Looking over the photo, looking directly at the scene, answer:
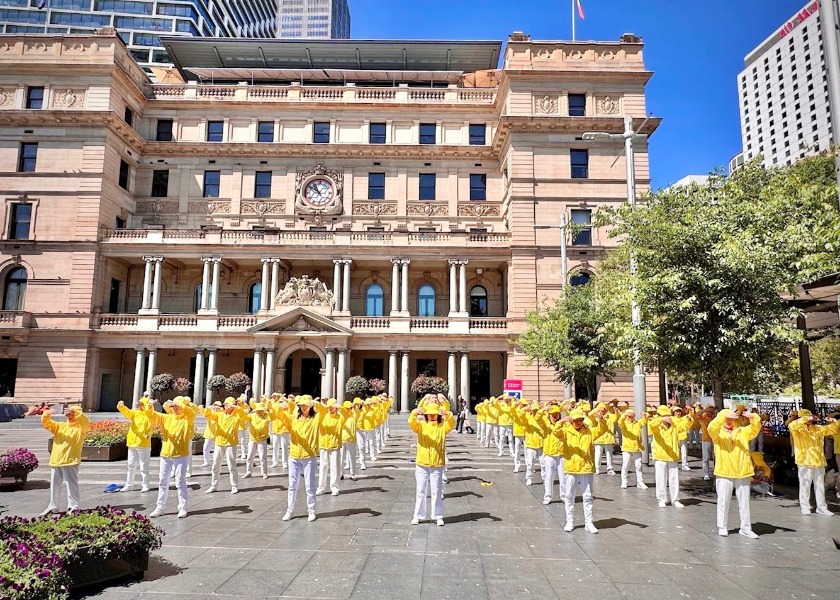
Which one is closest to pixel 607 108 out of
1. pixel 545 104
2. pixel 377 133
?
pixel 545 104

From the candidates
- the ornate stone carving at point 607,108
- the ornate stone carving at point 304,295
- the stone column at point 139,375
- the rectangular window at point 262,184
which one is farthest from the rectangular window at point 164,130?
the ornate stone carving at point 607,108

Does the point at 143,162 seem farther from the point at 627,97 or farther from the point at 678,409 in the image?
the point at 678,409

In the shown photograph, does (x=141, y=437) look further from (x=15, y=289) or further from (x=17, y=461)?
(x=15, y=289)

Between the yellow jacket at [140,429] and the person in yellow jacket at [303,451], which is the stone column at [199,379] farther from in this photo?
the person in yellow jacket at [303,451]

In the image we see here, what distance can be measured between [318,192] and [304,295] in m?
9.31

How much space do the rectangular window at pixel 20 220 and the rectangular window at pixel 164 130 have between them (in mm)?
9743

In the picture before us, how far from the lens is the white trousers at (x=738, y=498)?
30.7 ft

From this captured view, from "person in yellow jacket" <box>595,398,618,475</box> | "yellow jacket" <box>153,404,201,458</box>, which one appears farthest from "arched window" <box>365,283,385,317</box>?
"yellow jacket" <box>153,404,201,458</box>

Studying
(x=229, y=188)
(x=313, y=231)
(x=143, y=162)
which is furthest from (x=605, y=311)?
(x=143, y=162)

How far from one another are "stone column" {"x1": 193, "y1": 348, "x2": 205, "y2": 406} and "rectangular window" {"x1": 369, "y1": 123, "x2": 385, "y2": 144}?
63.1ft

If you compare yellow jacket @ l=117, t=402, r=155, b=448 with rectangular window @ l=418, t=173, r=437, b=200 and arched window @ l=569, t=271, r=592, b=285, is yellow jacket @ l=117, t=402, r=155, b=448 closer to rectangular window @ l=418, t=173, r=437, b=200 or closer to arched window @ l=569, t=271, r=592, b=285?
arched window @ l=569, t=271, r=592, b=285

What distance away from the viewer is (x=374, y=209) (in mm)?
39625

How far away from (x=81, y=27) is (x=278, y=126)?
237 feet

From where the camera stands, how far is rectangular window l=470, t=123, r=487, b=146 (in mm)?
40469
